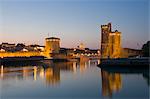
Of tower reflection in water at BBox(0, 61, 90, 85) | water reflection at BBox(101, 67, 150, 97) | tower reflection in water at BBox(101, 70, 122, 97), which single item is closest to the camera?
tower reflection in water at BBox(101, 70, 122, 97)

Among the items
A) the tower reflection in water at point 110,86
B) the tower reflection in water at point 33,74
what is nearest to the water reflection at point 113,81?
the tower reflection in water at point 110,86

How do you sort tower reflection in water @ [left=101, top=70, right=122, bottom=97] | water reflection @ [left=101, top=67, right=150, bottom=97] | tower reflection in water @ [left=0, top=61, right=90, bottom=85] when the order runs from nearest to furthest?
tower reflection in water @ [left=101, top=70, right=122, bottom=97], water reflection @ [left=101, top=67, right=150, bottom=97], tower reflection in water @ [left=0, top=61, right=90, bottom=85]

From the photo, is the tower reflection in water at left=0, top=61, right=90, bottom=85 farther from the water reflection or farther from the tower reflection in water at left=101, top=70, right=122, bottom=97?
the water reflection

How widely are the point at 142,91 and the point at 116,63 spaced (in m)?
24.0

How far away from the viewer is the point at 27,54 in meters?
78.1

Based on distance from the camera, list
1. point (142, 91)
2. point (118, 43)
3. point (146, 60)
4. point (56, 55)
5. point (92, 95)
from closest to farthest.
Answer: point (92, 95)
point (142, 91)
point (146, 60)
point (118, 43)
point (56, 55)

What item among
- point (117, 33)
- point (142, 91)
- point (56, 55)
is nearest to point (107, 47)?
point (117, 33)

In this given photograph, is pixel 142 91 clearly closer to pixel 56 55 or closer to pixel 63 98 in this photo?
pixel 63 98

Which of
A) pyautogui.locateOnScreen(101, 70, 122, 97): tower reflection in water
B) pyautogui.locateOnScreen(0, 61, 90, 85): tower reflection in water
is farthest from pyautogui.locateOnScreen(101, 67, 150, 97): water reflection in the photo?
pyautogui.locateOnScreen(0, 61, 90, 85): tower reflection in water

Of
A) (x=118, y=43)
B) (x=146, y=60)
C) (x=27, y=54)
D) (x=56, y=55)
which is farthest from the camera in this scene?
(x=56, y=55)

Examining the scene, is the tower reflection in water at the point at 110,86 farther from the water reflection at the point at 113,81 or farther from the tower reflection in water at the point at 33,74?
the tower reflection in water at the point at 33,74

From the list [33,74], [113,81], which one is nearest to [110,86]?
[113,81]

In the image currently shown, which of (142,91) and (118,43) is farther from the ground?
(118,43)

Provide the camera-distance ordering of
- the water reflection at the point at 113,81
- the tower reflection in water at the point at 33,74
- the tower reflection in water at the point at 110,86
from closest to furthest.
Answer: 1. the tower reflection in water at the point at 110,86
2. the water reflection at the point at 113,81
3. the tower reflection in water at the point at 33,74
